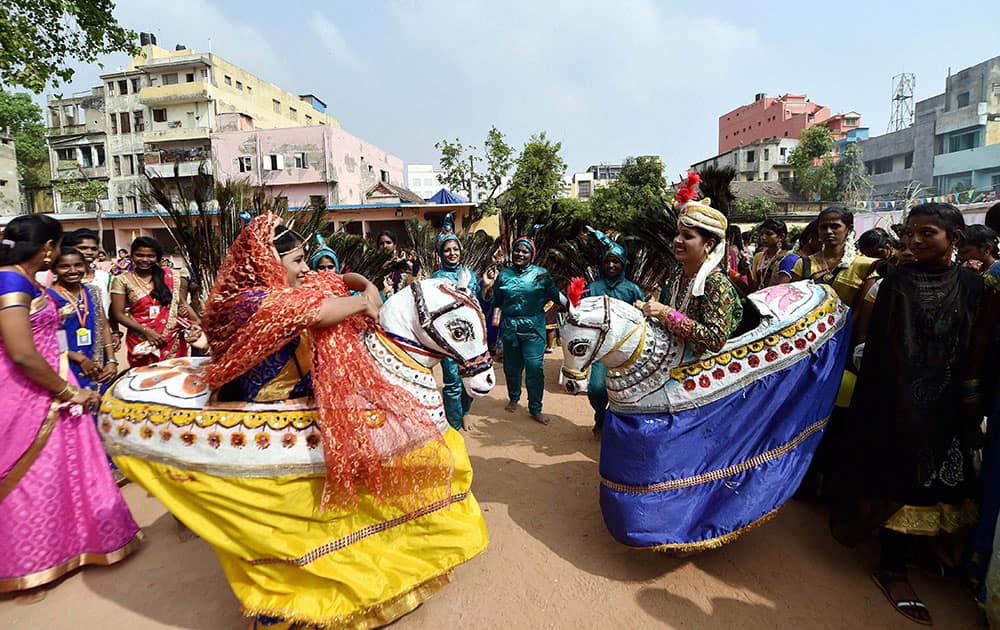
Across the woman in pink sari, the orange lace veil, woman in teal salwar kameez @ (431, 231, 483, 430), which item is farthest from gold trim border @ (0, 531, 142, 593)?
woman in teal salwar kameez @ (431, 231, 483, 430)

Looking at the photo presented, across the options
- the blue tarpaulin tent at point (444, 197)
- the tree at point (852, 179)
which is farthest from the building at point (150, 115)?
the tree at point (852, 179)

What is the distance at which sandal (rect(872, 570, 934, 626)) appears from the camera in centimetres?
240

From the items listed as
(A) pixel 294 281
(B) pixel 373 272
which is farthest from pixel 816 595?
(B) pixel 373 272

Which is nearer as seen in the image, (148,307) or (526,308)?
(148,307)

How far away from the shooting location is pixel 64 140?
3011cm

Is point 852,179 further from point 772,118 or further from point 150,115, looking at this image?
point 150,115

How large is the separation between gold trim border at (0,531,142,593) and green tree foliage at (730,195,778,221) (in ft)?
96.1

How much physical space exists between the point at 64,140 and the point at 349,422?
39.3 metres

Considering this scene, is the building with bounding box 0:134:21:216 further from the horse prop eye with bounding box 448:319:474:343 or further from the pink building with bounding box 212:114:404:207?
the horse prop eye with bounding box 448:319:474:343

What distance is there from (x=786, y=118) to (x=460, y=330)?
51.6m

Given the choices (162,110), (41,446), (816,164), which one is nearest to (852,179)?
(816,164)

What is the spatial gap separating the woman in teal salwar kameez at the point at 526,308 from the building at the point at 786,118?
4604cm

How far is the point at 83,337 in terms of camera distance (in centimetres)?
350

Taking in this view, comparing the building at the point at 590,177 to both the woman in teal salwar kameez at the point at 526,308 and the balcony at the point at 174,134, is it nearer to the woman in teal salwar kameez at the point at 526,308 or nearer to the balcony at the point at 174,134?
Result: the balcony at the point at 174,134
